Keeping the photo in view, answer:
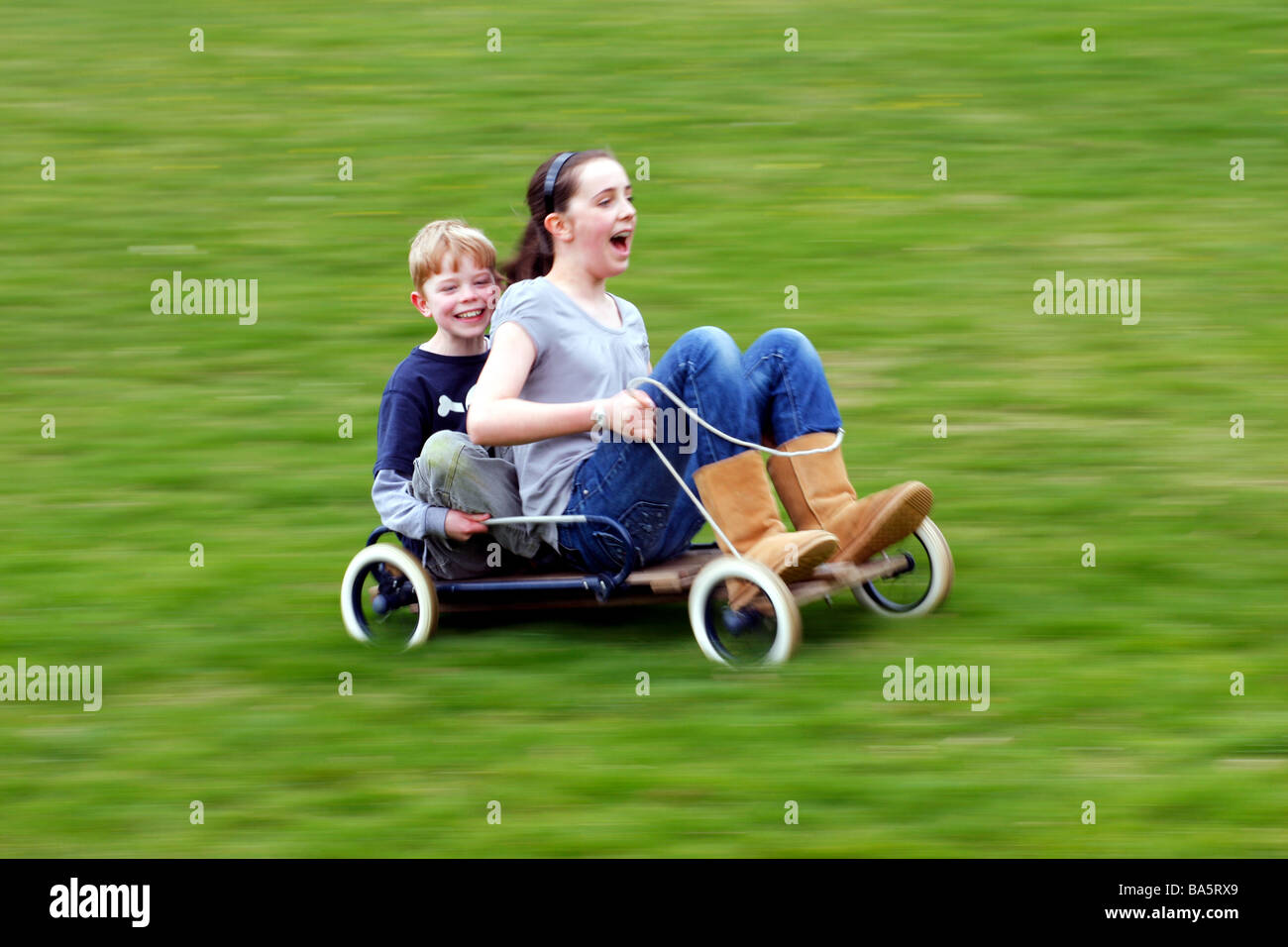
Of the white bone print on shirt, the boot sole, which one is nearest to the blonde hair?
the white bone print on shirt

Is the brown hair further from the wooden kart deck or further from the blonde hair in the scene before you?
the wooden kart deck

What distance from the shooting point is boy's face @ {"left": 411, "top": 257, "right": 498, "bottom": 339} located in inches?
181

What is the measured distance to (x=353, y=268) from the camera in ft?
26.1

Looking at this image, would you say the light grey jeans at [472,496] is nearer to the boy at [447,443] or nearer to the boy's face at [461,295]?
the boy at [447,443]

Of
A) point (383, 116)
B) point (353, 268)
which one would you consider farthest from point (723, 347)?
point (383, 116)

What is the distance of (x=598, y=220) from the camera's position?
14.3ft

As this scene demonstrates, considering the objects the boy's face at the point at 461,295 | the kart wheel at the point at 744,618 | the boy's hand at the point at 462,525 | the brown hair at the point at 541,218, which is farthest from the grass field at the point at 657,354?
the brown hair at the point at 541,218

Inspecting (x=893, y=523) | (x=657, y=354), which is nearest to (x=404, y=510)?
(x=893, y=523)

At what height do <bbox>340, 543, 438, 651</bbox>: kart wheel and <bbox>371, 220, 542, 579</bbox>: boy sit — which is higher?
<bbox>371, 220, 542, 579</bbox>: boy

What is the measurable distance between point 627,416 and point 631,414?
0.04 ft

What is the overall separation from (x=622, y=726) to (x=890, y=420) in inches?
106

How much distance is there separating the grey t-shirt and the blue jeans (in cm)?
6

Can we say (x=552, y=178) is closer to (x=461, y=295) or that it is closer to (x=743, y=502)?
(x=461, y=295)
